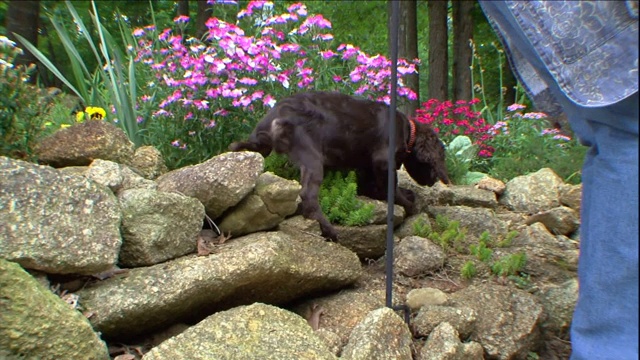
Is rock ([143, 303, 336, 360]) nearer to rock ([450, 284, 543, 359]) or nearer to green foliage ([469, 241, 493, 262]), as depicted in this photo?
rock ([450, 284, 543, 359])

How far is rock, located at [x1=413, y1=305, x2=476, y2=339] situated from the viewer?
3.28m

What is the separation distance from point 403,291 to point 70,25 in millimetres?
15169

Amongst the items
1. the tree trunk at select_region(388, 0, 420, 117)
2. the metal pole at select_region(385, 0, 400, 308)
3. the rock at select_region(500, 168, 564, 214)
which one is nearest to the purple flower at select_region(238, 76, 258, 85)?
the metal pole at select_region(385, 0, 400, 308)

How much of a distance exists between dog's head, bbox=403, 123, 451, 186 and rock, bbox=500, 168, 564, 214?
1.28m

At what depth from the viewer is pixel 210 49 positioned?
16.7ft

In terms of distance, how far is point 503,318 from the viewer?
3.43 meters

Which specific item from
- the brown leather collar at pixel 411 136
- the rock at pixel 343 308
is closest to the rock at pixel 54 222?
the rock at pixel 343 308

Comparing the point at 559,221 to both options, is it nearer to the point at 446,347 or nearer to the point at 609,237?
the point at 446,347

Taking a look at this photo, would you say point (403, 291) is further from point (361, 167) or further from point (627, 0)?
point (627, 0)

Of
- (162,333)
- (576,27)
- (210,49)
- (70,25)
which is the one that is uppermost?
(70,25)

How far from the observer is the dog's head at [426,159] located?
4766 mm

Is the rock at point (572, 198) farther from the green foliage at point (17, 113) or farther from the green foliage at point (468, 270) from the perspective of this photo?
the green foliage at point (17, 113)

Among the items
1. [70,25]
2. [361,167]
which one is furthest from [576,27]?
[70,25]

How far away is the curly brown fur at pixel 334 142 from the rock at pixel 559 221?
888 mm
